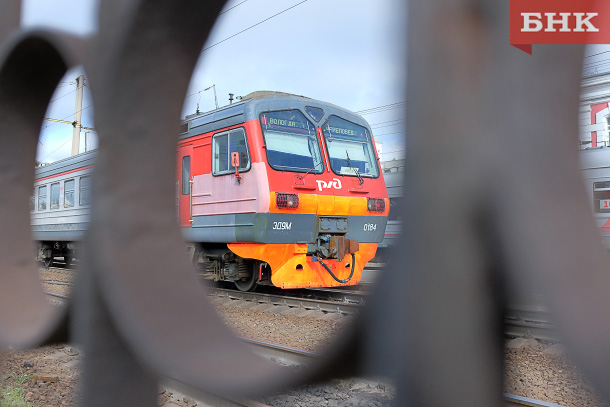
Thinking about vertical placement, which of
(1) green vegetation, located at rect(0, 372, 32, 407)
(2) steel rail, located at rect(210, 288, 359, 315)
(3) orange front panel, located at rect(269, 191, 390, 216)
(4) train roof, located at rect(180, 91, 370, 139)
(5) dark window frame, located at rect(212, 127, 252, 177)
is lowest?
(2) steel rail, located at rect(210, 288, 359, 315)

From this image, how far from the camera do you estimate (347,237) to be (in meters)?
8.68

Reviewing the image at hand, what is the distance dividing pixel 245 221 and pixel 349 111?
8.93 feet

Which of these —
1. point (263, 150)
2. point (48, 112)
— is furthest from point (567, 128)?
point (263, 150)

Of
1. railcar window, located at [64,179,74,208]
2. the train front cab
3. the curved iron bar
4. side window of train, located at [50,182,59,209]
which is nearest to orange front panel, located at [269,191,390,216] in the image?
the train front cab

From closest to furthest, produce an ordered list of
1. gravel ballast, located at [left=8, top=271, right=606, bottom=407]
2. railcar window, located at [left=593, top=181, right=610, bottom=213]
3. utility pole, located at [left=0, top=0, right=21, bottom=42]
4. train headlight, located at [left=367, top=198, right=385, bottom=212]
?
railcar window, located at [left=593, top=181, right=610, bottom=213] → utility pole, located at [left=0, top=0, right=21, bottom=42] → gravel ballast, located at [left=8, top=271, right=606, bottom=407] → train headlight, located at [left=367, top=198, right=385, bottom=212]

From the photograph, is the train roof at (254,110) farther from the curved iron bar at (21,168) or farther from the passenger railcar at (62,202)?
the curved iron bar at (21,168)

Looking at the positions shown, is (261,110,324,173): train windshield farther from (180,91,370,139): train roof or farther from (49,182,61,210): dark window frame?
(49,182,61,210): dark window frame

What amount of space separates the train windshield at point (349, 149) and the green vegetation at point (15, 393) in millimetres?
5586

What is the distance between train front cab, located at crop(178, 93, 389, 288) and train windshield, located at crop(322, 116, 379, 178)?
2 cm

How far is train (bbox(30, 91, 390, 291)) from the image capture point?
784 centimetres

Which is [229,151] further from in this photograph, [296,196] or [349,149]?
[349,149]

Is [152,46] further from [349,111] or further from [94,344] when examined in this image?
[349,111]

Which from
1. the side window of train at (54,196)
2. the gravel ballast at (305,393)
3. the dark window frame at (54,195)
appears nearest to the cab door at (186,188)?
the gravel ballast at (305,393)

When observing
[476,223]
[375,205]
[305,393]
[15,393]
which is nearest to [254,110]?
[375,205]
